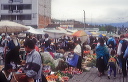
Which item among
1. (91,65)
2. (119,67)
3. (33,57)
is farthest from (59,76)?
(33,57)

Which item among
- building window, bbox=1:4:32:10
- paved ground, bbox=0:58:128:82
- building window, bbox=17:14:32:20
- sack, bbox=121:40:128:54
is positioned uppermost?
building window, bbox=1:4:32:10

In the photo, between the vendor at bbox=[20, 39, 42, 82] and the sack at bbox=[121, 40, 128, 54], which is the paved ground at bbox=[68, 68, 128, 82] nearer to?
the sack at bbox=[121, 40, 128, 54]

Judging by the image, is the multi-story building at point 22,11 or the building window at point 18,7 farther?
the building window at point 18,7

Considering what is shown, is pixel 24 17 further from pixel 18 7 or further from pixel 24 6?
pixel 18 7

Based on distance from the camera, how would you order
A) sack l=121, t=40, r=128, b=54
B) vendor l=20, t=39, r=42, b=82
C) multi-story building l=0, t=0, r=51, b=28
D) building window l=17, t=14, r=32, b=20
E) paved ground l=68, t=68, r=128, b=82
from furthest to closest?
building window l=17, t=14, r=32, b=20 < multi-story building l=0, t=0, r=51, b=28 < sack l=121, t=40, r=128, b=54 < paved ground l=68, t=68, r=128, b=82 < vendor l=20, t=39, r=42, b=82

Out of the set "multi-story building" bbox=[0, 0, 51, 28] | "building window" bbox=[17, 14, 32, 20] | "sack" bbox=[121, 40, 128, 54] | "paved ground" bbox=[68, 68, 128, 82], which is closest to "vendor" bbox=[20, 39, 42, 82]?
"paved ground" bbox=[68, 68, 128, 82]

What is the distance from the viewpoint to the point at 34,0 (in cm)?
5409

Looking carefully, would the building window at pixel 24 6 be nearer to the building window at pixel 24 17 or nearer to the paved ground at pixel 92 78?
the building window at pixel 24 17

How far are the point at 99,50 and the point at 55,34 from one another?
38.2ft

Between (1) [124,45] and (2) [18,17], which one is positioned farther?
(2) [18,17]

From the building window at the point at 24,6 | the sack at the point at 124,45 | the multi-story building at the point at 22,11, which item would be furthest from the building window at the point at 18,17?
the sack at the point at 124,45

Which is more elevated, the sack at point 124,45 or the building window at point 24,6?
the building window at point 24,6

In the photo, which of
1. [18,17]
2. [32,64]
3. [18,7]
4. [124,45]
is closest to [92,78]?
[124,45]

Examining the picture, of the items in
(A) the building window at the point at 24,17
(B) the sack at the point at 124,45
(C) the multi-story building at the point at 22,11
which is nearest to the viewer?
(B) the sack at the point at 124,45
